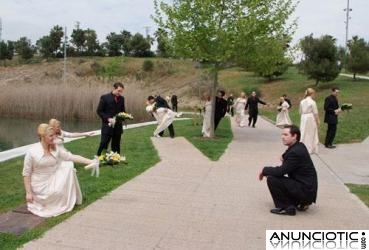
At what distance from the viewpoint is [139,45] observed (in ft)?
307

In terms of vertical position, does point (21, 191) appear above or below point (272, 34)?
below

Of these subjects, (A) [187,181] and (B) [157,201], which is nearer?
(B) [157,201]

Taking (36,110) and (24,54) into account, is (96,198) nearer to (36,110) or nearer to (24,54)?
(36,110)

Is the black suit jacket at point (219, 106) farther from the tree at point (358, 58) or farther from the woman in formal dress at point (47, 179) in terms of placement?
the tree at point (358, 58)

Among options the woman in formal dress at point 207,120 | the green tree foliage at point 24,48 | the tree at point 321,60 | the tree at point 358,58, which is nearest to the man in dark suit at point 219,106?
the woman in formal dress at point 207,120

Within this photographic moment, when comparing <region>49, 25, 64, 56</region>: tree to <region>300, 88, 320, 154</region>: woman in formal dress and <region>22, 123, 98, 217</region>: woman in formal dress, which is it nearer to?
<region>300, 88, 320, 154</region>: woman in formal dress

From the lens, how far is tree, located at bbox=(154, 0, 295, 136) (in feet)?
57.2

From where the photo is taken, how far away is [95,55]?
9650cm

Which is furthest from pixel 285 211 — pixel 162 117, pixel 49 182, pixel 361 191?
pixel 162 117

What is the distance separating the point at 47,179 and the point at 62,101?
2558 cm

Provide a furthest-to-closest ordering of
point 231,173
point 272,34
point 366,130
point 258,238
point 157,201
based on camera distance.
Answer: point 366,130 → point 272,34 → point 231,173 → point 157,201 → point 258,238

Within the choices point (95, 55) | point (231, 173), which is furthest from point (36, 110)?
point (95, 55)

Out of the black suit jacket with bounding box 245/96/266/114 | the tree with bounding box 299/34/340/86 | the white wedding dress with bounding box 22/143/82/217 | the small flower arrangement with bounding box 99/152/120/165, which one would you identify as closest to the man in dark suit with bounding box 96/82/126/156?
the small flower arrangement with bounding box 99/152/120/165

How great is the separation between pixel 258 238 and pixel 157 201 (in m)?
2.29
